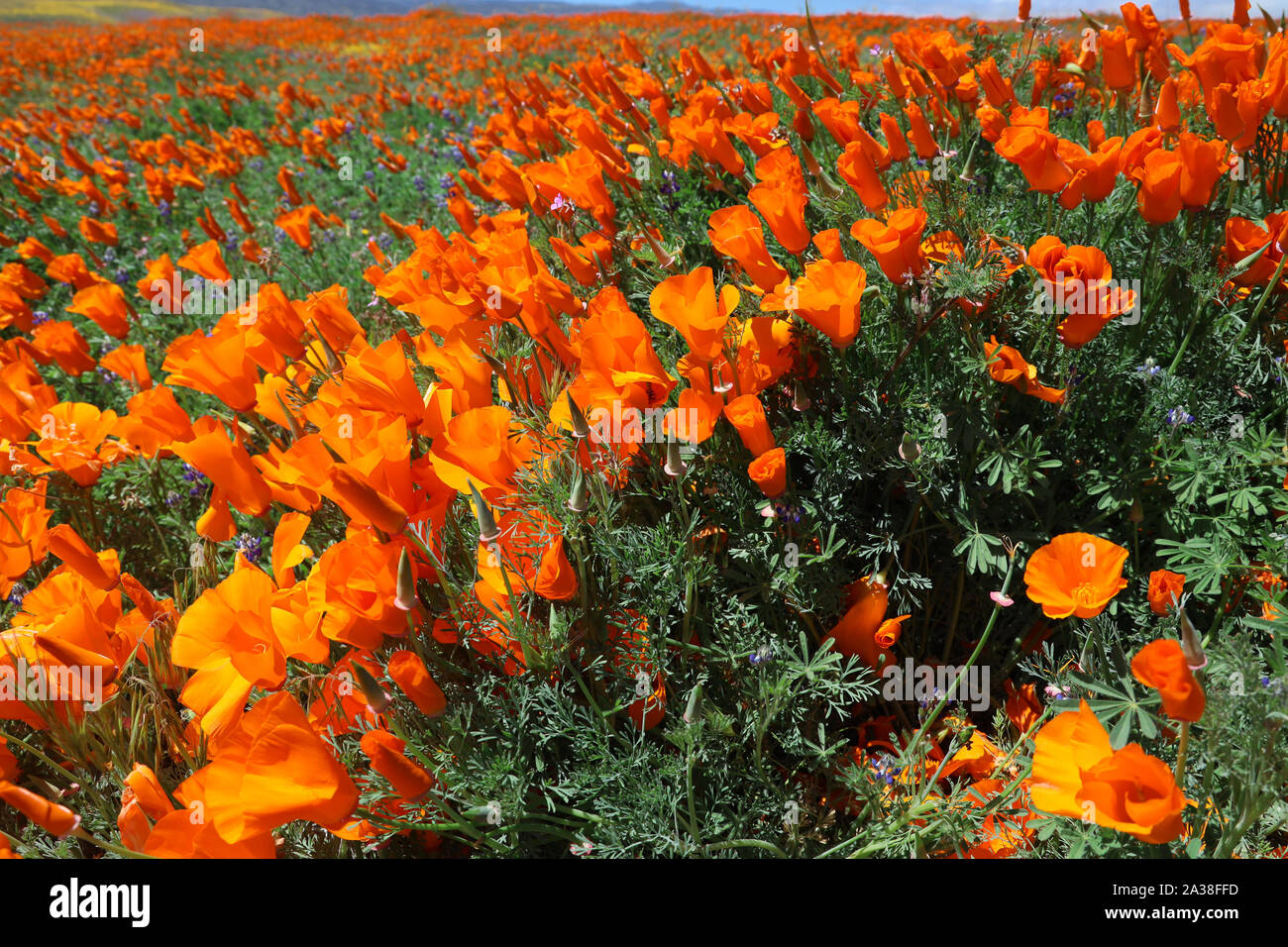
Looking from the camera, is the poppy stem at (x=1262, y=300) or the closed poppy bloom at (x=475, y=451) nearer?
the closed poppy bloom at (x=475, y=451)

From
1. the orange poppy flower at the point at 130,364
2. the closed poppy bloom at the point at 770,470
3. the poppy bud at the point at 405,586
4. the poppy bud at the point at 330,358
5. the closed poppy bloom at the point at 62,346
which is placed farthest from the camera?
the closed poppy bloom at the point at 62,346

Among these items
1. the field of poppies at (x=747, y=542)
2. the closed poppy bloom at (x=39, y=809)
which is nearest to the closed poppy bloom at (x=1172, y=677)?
the field of poppies at (x=747, y=542)

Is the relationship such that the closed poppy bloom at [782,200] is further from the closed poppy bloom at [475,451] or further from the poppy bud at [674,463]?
the closed poppy bloom at [475,451]

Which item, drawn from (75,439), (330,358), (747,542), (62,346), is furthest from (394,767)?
(62,346)

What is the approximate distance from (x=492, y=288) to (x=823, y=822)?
1.29m

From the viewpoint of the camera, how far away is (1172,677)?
98cm

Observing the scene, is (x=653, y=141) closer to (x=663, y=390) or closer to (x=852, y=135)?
(x=852, y=135)

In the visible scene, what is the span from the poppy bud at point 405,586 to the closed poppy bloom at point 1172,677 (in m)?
1.04

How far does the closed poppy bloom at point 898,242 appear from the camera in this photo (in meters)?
1.53

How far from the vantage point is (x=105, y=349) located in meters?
4.08

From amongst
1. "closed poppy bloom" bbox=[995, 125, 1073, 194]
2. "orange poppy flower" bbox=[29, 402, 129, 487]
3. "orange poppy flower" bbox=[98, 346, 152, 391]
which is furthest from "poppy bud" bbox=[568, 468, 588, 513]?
"orange poppy flower" bbox=[98, 346, 152, 391]

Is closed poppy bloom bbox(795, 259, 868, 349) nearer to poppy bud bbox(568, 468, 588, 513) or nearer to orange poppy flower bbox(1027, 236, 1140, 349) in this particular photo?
orange poppy flower bbox(1027, 236, 1140, 349)

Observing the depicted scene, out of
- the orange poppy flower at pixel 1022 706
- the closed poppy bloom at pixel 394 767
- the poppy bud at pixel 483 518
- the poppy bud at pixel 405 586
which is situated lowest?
the orange poppy flower at pixel 1022 706
